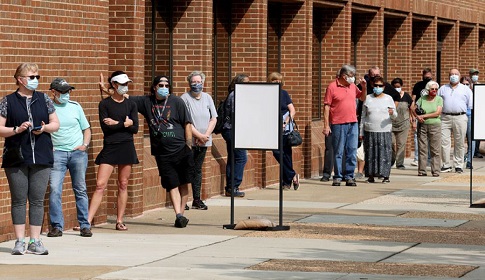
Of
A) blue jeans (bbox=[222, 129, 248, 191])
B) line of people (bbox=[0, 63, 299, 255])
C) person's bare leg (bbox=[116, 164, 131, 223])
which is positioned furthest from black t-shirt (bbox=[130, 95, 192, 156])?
blue jeans (bbox=[222, 129, 248, 191])

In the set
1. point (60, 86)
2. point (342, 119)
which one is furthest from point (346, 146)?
point (60, 86)

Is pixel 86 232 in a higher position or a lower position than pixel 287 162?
lower

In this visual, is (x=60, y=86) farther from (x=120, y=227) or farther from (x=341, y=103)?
(x=341, y=103)

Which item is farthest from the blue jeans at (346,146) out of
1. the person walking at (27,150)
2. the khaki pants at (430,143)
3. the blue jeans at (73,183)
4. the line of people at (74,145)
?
the person walking at (27,150)

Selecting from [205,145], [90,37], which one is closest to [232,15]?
[205,145]

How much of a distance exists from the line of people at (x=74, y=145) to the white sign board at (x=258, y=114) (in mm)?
630

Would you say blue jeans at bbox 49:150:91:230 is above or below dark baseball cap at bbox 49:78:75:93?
below

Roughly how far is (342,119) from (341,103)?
0.26 metres

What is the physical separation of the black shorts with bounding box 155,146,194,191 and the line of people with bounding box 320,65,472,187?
20.1 ft

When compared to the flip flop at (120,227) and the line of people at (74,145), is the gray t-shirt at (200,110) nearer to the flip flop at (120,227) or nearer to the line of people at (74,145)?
the line of people at (74,145)

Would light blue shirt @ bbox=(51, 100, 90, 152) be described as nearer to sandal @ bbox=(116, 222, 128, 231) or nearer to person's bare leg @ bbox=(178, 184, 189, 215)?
sandal @ bbox=(116, 222, 128, 231)

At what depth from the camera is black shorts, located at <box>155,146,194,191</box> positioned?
16.5 meters

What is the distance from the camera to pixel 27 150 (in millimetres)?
13555

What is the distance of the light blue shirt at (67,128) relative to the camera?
15.2 m
